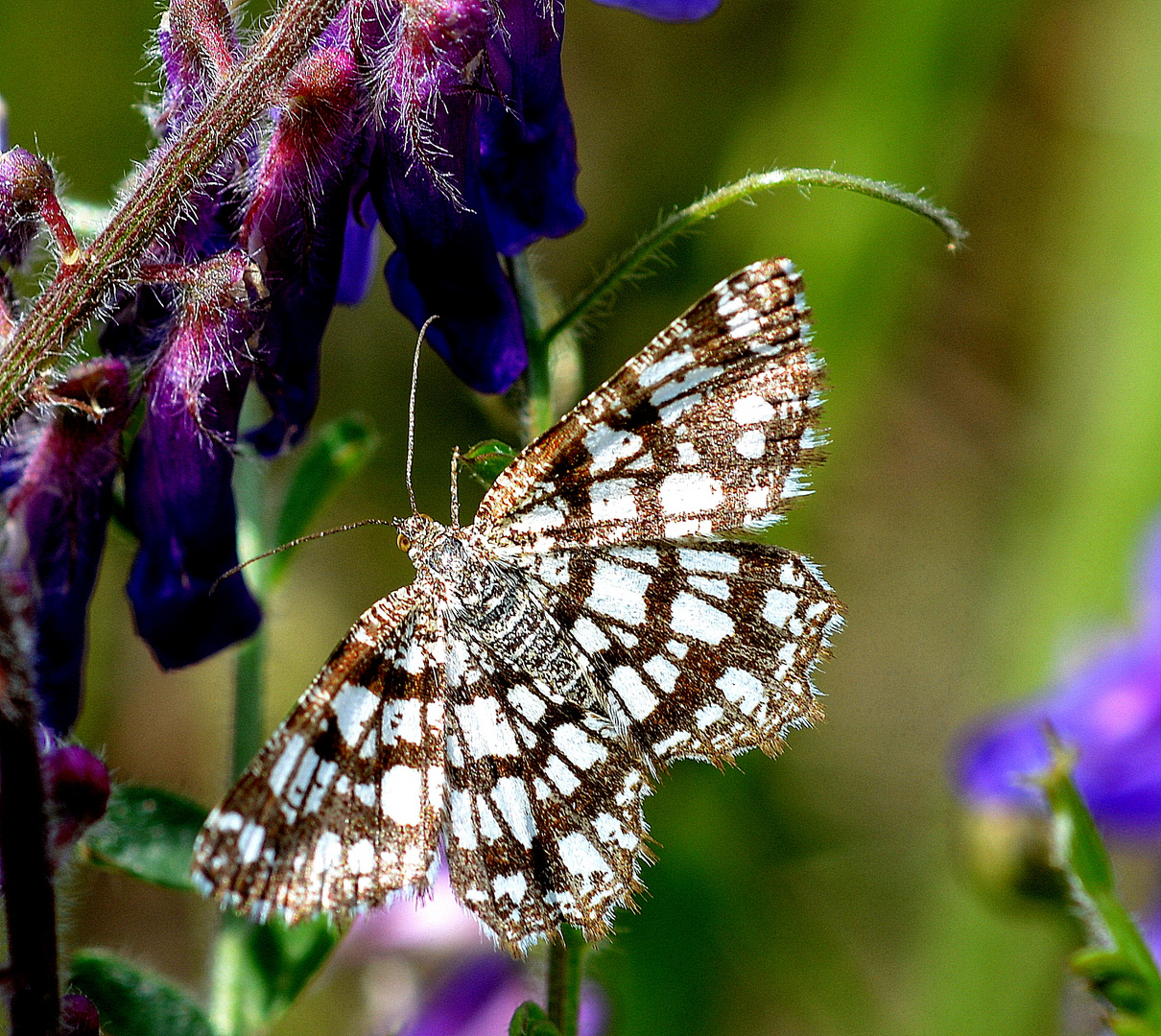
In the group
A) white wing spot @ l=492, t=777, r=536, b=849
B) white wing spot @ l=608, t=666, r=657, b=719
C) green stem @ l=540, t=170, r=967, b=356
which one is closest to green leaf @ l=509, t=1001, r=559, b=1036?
white wing spot @ l=492, t=777, r=536, b=849

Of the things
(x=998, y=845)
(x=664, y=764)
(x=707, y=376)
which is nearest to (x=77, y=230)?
(x=707, y=376)

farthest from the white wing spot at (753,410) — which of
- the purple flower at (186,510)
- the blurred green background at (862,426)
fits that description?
the blurred green background at (862,426)

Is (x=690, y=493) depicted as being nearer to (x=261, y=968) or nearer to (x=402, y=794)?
(x=402, y=794)

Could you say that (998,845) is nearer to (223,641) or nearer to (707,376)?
(707,376)

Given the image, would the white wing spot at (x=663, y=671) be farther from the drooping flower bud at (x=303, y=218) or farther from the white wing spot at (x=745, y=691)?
the drooping flower bud at (x=303, y=218)

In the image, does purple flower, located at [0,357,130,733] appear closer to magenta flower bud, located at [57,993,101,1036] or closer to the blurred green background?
magenta flower bud, located at [57,993,101,1036]

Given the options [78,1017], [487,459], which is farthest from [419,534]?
[78,1017]
